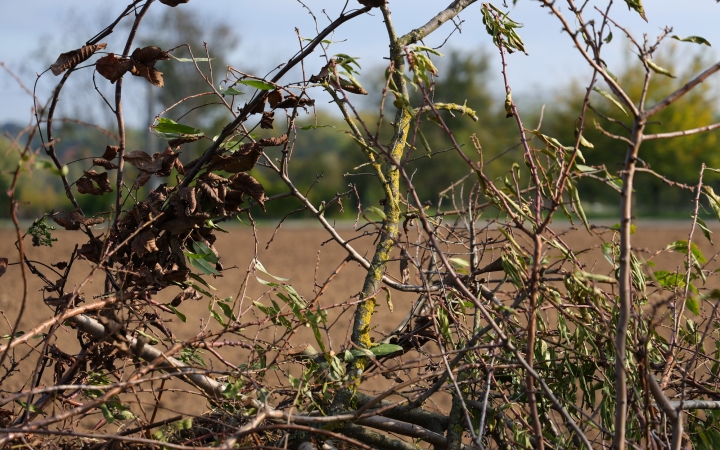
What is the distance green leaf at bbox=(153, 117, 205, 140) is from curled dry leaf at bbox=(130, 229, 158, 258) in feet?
1.13

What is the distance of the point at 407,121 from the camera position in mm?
2453

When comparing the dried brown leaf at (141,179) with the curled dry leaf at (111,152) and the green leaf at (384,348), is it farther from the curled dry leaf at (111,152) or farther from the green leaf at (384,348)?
the green leaf at (384,348)

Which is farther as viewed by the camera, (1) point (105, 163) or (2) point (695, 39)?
(1) point (105, 163)

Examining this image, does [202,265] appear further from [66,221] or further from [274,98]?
[274,98]

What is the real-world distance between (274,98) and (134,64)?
1.50 ft

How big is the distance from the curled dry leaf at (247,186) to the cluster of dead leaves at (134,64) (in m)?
0.39

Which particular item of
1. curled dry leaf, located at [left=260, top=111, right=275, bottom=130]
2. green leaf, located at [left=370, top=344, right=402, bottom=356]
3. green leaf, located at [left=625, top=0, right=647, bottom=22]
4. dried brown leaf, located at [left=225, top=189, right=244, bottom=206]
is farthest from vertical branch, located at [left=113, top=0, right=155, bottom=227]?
green leaf, located at [left=625, top=0, right=647, bottom=22]

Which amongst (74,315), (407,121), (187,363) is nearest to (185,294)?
(187,363)

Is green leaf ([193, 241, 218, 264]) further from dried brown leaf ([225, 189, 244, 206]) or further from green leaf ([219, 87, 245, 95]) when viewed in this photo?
green leaf ([219, 87, 245, 95])

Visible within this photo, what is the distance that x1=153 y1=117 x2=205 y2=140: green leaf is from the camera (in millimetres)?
2154

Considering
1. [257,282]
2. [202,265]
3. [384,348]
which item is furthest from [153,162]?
[257,282]

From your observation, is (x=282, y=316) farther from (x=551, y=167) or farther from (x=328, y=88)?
(x=551, y=167)

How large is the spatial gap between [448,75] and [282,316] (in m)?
41.0

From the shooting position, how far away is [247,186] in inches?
84.6
